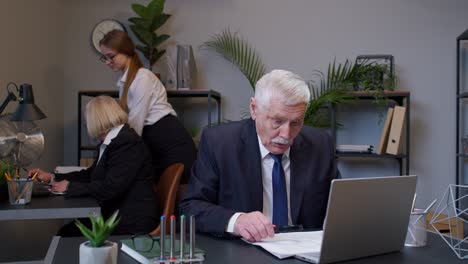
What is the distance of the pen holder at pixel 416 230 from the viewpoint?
1428 millimetres

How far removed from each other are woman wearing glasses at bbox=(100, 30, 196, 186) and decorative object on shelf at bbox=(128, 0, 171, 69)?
0.81m

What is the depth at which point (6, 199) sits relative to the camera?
96.0 inches

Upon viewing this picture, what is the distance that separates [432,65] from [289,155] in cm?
299

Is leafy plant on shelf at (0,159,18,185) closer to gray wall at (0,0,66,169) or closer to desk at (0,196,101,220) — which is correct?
desk at (0,196,101,220)

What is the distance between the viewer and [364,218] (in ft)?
4.05

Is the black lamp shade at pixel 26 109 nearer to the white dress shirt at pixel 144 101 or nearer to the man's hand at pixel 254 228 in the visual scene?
the white dress shirt at pixel 144 101

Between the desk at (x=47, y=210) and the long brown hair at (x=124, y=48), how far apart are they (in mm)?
1082

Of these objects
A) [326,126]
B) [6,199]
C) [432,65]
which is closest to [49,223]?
[6,199]

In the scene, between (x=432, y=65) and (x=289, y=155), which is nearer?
(x=289, y=155)

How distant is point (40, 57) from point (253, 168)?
9.01 ft

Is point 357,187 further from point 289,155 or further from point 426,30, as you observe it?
point 426,30

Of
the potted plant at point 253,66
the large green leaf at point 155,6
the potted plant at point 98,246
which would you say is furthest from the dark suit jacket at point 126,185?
the potted plant at point 253,66

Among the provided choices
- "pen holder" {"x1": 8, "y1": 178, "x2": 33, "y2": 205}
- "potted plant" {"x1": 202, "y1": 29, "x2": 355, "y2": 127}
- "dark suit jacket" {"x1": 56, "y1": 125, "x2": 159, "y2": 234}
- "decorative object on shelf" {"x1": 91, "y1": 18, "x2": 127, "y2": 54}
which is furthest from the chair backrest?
"decorative object on shelf" {"x1": 91, "y1": 18, "x2": 127, "y2": 54}

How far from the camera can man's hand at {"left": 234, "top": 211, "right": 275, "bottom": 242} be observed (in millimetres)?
1379
